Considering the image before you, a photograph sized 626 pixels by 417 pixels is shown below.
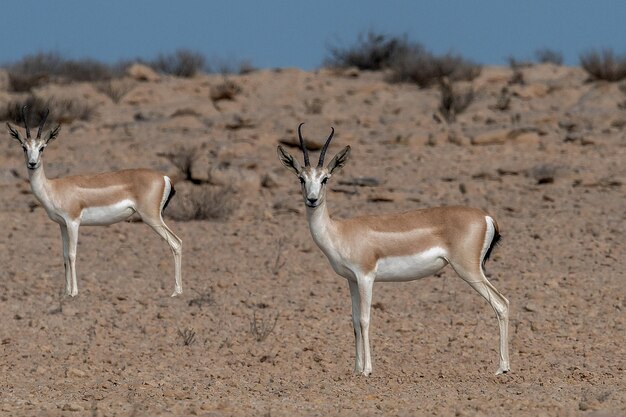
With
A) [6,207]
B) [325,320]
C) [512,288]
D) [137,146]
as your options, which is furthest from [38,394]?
[137,146]

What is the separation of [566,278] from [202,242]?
172 inches

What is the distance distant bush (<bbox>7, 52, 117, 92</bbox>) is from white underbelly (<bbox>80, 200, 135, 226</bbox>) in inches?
696

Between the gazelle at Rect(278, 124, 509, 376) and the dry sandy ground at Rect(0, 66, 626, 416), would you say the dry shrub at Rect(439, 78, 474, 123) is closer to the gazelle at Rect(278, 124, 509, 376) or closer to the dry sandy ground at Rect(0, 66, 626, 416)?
the dry sandy ground at Rect(0, 66, 626, 416)

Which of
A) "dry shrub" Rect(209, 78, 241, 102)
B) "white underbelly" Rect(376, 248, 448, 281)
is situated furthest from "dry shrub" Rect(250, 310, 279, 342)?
"dry shrub" Rect(209, 78, 241, 102)

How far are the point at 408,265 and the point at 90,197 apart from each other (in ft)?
13.2

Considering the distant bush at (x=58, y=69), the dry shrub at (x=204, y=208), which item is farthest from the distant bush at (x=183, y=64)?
the dry shrub at (x=204, y=208)

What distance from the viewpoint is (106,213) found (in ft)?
37.0

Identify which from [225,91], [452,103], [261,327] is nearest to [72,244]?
[261,327]

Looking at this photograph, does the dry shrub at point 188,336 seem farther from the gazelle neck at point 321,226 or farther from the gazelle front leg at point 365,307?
the gazelle neck at point 321,226

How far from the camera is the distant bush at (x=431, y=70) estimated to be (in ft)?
93.0

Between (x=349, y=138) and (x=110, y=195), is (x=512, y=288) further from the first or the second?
(x=349, y=138)

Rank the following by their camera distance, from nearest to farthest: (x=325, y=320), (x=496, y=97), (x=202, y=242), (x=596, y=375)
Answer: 1. (x=596, y=375)
2. (x=325, y=320)
3. (x=202, y=242)
4. (x=496, y=97)

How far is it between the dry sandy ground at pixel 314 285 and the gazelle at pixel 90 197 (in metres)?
0.54

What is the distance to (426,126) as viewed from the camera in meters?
22.3
